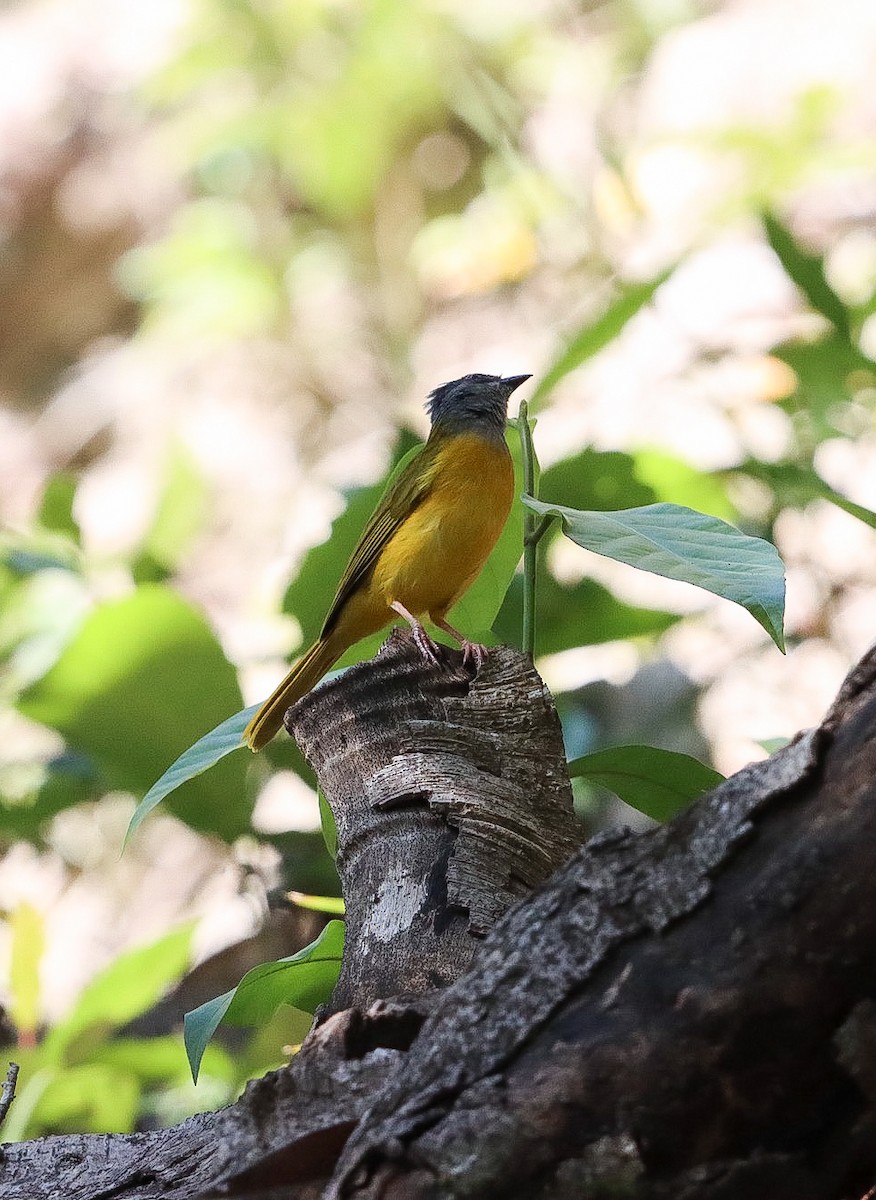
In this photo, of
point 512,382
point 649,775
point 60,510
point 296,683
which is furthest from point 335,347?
point 649,775

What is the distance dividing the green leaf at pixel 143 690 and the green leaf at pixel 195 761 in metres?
0.54

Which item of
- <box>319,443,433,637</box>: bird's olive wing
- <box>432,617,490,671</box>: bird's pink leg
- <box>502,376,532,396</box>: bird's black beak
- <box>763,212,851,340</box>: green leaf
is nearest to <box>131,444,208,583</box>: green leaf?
<box>502,376,532,396</box>: bird's black beak

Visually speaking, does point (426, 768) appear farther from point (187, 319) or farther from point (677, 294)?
point (187, 319)

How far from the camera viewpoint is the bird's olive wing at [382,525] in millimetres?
2614

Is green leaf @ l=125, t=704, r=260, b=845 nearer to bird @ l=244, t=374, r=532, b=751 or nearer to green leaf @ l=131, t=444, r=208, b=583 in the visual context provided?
bird @ l=244, t=374, r=532, b=751

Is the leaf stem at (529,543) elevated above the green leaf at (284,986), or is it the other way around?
the leaf stem at (529,543)

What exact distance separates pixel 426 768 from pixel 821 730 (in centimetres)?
67

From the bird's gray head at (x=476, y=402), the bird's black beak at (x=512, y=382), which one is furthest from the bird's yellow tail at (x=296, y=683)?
the bird's black beak at (x=512, y=382)

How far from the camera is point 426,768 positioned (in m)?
1.62

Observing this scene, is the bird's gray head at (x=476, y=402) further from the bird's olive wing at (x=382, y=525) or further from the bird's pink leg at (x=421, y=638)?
the bird's pink leg at (x=421, y=638)

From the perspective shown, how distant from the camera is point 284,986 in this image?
190 cm

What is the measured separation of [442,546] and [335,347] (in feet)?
19.8

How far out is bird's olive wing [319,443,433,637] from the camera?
8.58 ft

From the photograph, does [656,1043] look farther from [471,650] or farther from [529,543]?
[471,650]
